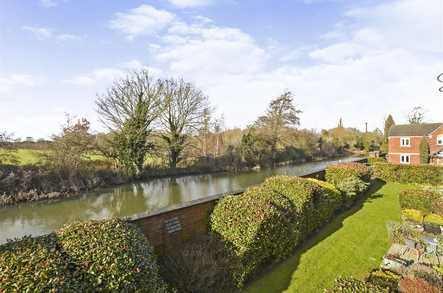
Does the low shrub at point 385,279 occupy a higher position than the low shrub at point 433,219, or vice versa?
the low shrub at point 385,279

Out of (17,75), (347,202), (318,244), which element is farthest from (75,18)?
(347,202)

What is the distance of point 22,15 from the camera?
7113 mm

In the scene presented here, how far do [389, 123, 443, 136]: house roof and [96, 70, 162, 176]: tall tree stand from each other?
88.9 feet

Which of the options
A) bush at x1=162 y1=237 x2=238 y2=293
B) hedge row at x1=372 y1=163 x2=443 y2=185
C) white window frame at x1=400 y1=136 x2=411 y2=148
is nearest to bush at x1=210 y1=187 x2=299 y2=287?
bush at x1=162 y1=237 x2=238 y2=293

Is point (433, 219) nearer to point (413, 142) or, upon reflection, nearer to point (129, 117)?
point (129, 117)

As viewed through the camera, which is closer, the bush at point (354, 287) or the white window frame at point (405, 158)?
the bush at point (354, 287)

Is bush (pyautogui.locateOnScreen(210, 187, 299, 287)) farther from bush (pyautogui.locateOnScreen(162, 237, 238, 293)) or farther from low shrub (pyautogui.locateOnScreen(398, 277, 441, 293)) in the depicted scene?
low shrub (pyautogui.locateOnScreen(398, 277, 441, 293))

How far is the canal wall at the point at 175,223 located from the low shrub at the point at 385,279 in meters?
2.83

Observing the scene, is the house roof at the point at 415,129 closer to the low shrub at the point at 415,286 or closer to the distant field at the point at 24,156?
the low shrub at the point at 415,286

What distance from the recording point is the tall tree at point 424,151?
27.3 m

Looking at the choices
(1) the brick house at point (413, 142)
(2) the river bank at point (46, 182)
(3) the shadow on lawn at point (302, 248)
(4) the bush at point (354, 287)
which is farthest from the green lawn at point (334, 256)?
(1) the brick house at point (413, 142)

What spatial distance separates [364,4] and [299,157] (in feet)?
92.5

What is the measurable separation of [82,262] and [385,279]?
392 centimetres

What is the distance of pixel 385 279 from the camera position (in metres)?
3.77
